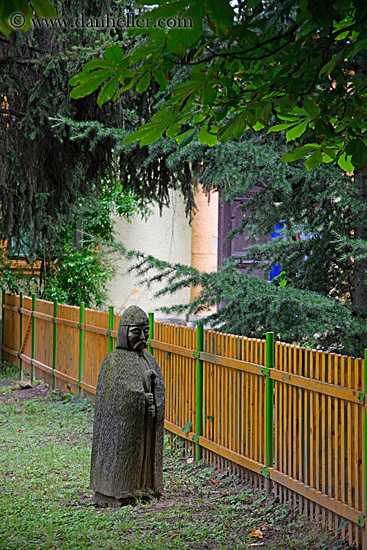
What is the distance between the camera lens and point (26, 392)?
42.7 ft

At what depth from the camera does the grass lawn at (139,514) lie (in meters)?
5.35

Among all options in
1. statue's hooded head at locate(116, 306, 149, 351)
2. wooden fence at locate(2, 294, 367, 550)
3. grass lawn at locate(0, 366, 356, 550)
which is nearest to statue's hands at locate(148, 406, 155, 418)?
statue's hooded head at locate(116, 306, 149, 351)

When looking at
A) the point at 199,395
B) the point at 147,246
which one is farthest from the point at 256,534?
the point at 147,246

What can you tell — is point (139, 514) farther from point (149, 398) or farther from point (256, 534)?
point (256, 534)

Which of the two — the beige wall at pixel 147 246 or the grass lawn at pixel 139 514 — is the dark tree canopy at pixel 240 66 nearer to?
the grass lawn at pixel 139 514

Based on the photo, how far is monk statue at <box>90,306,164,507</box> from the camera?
20.7 ft

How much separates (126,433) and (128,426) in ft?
0.21

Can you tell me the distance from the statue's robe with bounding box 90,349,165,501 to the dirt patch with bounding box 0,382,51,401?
6189 millimetres

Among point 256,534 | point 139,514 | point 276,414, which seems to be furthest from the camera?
point 276,414

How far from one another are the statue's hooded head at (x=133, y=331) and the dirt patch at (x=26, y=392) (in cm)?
625

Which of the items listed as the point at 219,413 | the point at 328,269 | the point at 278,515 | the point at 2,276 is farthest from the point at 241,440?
the point at 2,276

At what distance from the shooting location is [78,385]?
1167cm

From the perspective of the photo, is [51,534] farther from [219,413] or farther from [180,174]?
[180,174]

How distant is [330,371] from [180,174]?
21.7 ft
